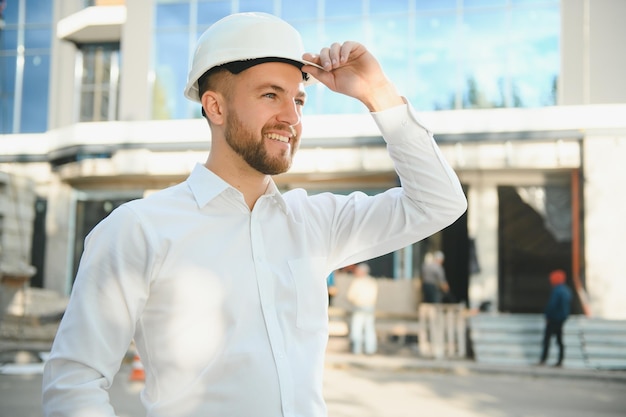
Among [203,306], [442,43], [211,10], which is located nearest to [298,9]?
[211,10]

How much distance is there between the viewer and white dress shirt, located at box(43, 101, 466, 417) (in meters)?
1.87

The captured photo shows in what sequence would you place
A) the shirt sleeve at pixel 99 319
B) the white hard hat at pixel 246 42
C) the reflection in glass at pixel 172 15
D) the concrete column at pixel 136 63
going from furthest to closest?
1. the concrete column at pixel 136 63
2. the reflection in glass at pixel 172 15
3. the white hard hat at pixel 246 42
4. the shirt sleeve at pixel 99 319

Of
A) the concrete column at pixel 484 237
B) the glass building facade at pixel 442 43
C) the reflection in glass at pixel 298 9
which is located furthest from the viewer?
the reflection in glass at pixel 298 9

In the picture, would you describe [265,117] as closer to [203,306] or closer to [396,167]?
[396,167]

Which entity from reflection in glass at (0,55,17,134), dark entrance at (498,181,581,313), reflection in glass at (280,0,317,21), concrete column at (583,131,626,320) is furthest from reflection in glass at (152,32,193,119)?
concrete column at (583,131,626,320)

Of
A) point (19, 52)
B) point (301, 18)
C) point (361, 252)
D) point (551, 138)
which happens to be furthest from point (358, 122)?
point (361, 252)

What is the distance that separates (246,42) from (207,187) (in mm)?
472

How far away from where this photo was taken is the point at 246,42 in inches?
85.9

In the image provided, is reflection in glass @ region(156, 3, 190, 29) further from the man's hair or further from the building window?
the man's hair

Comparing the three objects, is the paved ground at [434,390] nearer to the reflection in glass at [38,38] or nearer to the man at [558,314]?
the man at [558,314]

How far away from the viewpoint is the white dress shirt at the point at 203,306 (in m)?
1.87

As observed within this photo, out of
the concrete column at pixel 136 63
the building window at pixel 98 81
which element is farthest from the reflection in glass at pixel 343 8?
the building window at pixel 98 81

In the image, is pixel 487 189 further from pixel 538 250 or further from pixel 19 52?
pixel 19 52

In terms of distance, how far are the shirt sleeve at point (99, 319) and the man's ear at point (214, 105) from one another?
478 mm
